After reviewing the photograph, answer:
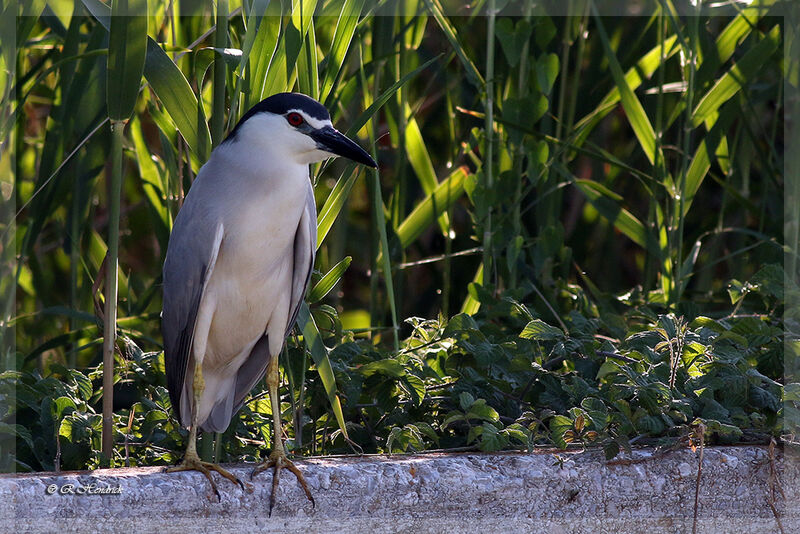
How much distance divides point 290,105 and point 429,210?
3.63ft

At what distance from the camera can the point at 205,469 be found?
2.05 metres

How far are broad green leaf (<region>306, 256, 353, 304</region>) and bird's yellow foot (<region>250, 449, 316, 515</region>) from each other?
1.52ft

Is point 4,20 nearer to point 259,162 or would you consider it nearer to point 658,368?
point 259,162

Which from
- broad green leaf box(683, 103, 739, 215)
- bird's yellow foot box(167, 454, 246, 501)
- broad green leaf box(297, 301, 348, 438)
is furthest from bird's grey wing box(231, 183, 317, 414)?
Result: broad green leaf box(683, 103, 739, 215)

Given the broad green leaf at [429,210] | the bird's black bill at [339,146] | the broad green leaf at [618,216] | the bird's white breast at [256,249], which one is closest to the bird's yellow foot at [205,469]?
the bird's white breast at [256,249]

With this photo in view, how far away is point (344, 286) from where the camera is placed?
19.5 feet

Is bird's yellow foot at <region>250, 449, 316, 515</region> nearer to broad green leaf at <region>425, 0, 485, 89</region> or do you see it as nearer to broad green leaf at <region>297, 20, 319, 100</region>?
broad green leaf at <region>297, 20, 319, 100</region>

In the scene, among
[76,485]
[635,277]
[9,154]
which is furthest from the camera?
[635,277]

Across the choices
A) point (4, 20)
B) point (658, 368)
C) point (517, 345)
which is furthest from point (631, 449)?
point (4, 20)

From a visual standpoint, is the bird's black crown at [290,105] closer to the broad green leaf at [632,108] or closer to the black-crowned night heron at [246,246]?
the black-crowned night heron at [246,246]

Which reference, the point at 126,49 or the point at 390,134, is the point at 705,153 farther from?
the point at 126,49

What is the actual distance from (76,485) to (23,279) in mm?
2103

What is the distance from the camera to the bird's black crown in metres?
2.21

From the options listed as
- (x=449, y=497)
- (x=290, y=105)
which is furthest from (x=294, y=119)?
(x=449, y=497)
